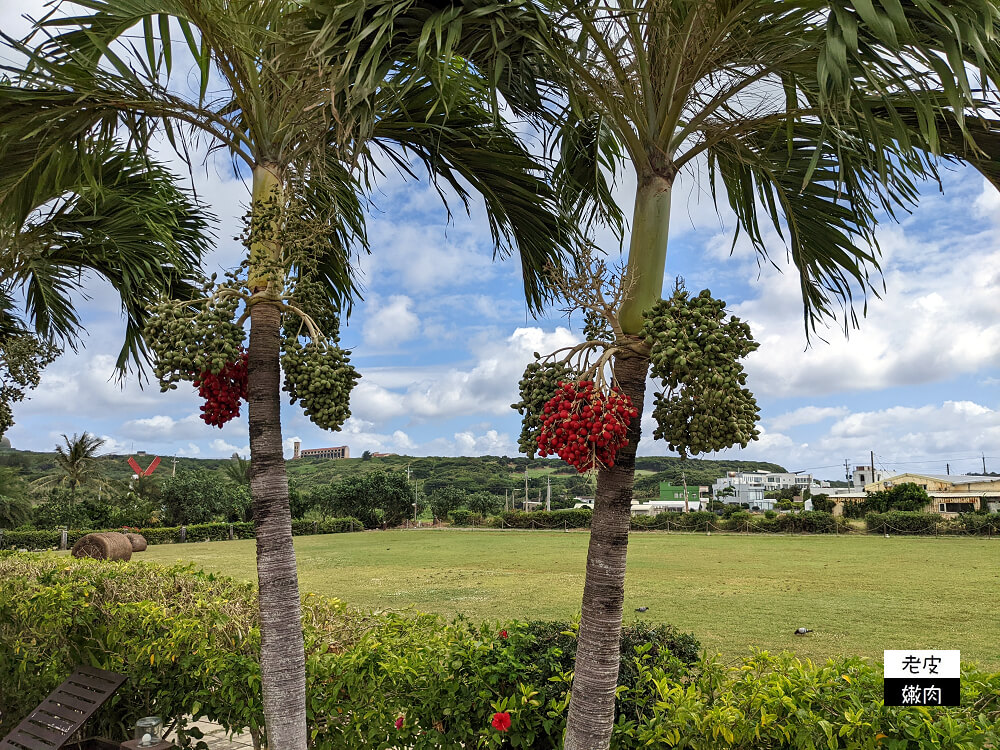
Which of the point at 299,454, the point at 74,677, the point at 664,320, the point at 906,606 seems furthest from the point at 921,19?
the point at 299,454

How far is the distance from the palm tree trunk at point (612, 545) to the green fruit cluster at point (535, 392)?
248mm

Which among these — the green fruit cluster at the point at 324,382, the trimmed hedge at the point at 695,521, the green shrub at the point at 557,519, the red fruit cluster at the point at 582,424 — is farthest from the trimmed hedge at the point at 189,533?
the red fruit cluster at the point at 582,424

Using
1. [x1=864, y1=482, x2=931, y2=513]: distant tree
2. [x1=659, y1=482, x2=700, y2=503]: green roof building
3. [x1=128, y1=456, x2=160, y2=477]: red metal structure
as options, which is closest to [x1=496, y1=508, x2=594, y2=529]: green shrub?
[x1=864, y1=482, x2=931, y2=513]: distant tree

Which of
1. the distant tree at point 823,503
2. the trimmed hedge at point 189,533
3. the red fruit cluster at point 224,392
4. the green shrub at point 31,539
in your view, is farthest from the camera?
the distant tree at point 823,503

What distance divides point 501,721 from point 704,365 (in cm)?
199

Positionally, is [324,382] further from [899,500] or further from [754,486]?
[754,486]

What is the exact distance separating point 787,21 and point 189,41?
279 cm

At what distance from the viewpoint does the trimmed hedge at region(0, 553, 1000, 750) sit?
2.89 meters

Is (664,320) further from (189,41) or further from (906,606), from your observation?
(906,606)

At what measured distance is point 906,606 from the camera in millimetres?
16078

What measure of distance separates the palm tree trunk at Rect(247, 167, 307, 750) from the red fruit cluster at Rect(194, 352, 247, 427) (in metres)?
0.16

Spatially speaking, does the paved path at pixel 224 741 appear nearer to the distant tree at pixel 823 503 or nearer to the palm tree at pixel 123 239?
the palm tree at pixel 123 239

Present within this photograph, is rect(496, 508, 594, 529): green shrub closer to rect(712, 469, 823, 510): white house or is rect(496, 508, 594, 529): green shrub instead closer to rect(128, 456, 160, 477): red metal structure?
rect(128, 456, 160, 477): red metal structure

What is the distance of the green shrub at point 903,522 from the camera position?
→ 3656 cm
